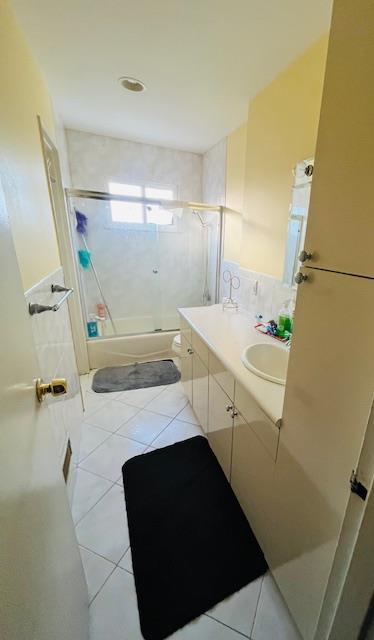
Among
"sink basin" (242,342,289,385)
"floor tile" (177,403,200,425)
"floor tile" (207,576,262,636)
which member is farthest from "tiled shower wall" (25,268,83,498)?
"sink basin" (242,342,289,385)

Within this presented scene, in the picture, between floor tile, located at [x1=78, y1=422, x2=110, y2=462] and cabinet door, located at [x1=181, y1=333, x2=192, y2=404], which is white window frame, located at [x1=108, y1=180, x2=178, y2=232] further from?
floor tile, located at [x1=78, y1=422, x2=110, y2=462]

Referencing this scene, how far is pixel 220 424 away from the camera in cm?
154

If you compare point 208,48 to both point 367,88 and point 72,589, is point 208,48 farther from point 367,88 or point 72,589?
point 72,589

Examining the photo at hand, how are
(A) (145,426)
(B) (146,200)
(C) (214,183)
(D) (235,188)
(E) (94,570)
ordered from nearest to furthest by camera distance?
1. (E) (94,570)
2. (A) (145,426)
3. (D) (235,188)
4. (B) (146,200)
5. (C) (214,183)

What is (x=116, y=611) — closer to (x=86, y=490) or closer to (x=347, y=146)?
(x=86, y=490)

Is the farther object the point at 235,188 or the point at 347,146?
the point at 235,188

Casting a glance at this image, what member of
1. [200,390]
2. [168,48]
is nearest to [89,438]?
[200,390]

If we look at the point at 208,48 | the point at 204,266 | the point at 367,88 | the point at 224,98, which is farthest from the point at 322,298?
the point at 204,266

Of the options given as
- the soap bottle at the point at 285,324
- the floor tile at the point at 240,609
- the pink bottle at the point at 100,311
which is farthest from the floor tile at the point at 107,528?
the pink bottle at the point at 100,311

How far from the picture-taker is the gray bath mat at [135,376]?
257 cm

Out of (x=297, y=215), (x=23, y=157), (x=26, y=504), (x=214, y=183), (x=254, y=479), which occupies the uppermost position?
(x=214, y=183)

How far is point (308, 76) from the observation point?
1.40m

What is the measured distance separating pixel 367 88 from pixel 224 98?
1.82m

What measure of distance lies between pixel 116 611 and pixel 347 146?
5.93 ft
